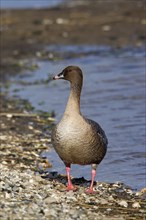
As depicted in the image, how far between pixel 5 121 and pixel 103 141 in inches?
243

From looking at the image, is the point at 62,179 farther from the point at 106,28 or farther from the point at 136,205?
the point at 106,28

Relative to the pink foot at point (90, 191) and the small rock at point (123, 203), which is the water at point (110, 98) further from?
the small rock at point (123, 203)

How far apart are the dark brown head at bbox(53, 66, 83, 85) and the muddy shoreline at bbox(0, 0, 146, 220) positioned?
56.2 inches

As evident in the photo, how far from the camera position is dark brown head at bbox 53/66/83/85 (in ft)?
35.4

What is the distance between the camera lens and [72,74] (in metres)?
10.9

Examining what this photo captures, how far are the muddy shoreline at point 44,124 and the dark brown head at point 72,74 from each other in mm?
1428

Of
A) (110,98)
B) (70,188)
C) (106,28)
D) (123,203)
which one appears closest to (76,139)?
(70,188)

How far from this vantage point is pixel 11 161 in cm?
1282

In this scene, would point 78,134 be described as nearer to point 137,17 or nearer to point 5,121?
point 5,121

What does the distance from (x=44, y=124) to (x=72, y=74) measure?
19.6ft

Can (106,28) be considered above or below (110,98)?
above

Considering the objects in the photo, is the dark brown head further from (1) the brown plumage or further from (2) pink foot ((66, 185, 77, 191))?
(2) pink foot ((66, 185, 77, 191))

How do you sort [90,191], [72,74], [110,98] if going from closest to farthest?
1. [90,191]
2. [72,74]
3. [110,98]

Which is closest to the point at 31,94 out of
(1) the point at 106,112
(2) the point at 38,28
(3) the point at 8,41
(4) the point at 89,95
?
(4) the point at 89,95
